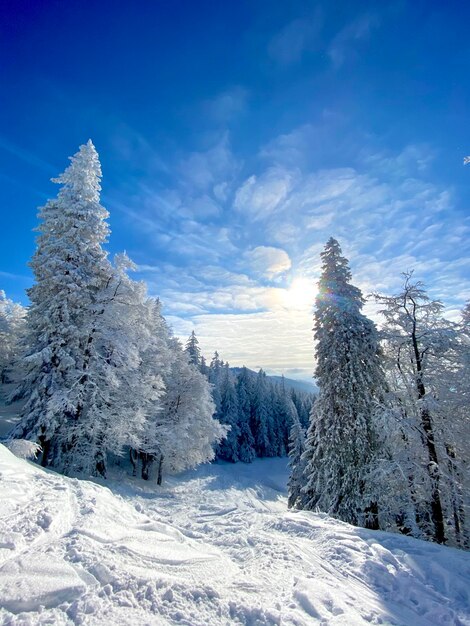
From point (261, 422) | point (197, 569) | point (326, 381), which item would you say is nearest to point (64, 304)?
point (197, 569)

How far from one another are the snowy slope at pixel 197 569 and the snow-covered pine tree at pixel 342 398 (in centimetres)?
713

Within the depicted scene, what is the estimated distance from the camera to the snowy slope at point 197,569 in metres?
3.70

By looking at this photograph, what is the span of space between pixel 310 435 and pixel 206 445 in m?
9.23

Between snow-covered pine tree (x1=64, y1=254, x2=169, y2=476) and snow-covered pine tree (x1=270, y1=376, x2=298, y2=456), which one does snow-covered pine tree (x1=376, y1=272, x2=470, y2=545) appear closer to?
snow-covered pine tree (x1=64, y1=254, x2=169, y2=476)

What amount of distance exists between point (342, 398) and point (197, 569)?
12583mm

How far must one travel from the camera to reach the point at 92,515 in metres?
6.33

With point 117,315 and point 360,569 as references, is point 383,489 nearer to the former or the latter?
point 360,569

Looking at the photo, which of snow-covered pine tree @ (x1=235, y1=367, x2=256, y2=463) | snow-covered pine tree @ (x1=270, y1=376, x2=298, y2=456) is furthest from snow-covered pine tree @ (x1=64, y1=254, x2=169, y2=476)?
snow-covered pine tree @ (x1=270, y1=376, x2=298, y2=456)

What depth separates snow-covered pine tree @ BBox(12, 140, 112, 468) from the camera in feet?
43.7

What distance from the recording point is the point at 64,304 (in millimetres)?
14078

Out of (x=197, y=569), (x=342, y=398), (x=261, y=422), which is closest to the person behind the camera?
(x=197, y=569)

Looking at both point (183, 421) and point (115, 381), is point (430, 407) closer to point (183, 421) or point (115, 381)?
point (115, 381)

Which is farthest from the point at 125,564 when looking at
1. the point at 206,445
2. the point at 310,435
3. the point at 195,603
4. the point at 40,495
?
the point at 206,445

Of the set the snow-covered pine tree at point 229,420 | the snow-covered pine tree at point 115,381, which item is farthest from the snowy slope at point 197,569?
the snow-covered pine tree at point 229,420
